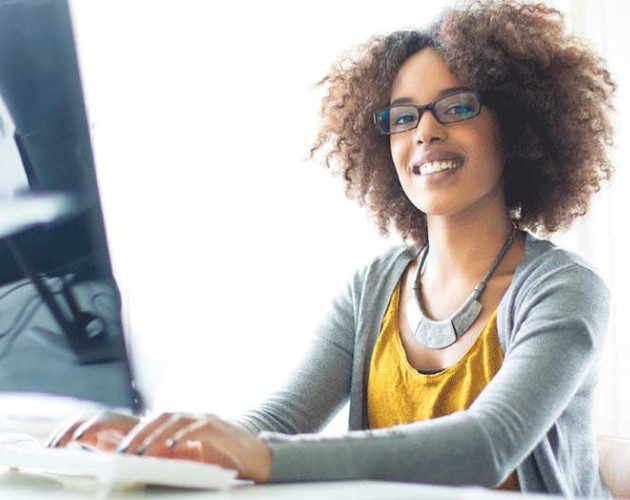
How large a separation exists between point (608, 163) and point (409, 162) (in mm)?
410

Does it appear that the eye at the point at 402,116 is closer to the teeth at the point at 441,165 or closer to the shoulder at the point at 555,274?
the teeth at the point at 441,165

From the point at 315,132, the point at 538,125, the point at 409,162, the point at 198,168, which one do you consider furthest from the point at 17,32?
the point at 538,125

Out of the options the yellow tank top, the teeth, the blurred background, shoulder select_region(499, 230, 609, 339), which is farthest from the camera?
the blurred background

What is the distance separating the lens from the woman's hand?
95 cm

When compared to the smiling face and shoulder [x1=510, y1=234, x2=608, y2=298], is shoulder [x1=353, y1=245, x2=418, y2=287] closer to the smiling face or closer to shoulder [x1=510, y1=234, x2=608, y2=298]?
the smiling face

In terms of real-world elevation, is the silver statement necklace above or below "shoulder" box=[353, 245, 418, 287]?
below

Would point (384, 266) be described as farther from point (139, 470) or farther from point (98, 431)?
point (139, 470)

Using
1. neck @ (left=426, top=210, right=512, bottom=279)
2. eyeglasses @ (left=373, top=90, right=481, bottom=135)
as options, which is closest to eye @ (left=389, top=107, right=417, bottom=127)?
eyeglasses @ (left=373, top=90, right=481, bottom=135)

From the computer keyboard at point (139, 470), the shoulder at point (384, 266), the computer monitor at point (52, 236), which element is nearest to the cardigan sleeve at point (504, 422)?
the computer keyboard at point (139, 470)

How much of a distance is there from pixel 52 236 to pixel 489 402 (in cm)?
101

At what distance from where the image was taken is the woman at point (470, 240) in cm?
135

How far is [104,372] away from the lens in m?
1.91

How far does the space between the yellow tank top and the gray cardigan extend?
0.03m

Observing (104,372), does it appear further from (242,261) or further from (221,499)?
(221,499)
